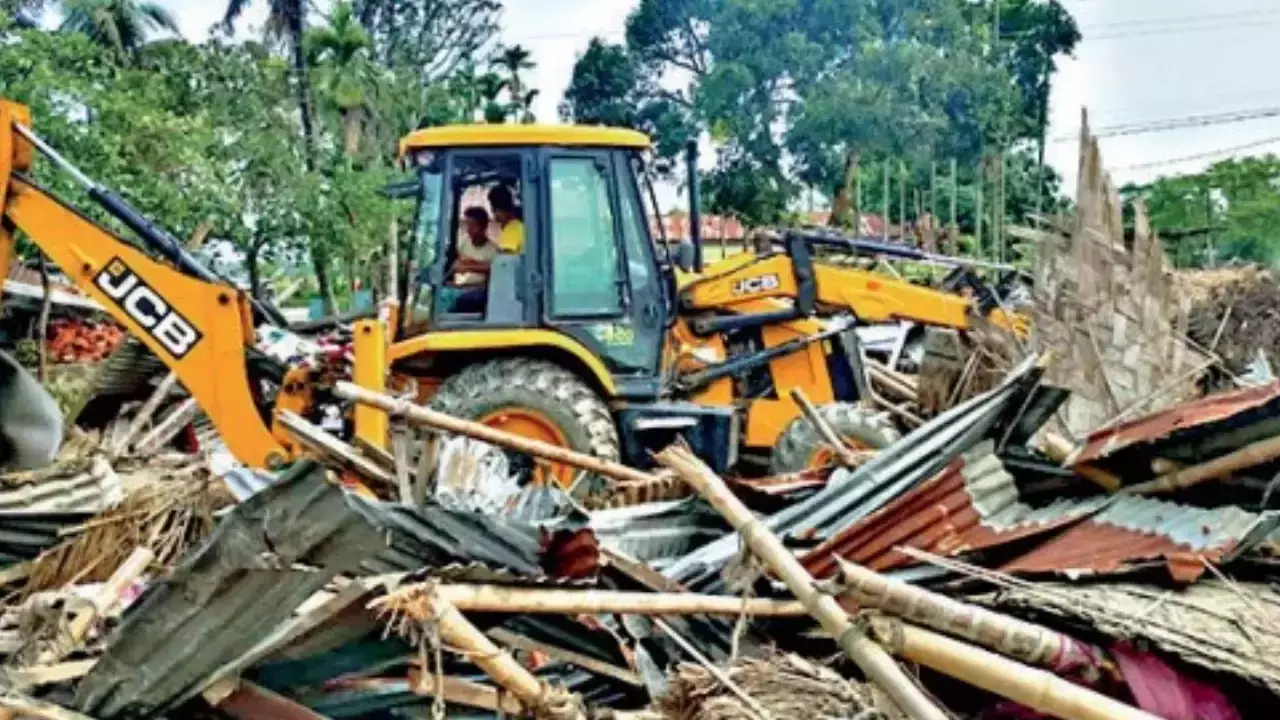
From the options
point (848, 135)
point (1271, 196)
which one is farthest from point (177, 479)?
point (1271, 196)

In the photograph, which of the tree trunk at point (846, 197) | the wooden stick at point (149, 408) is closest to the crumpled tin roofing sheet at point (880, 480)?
the wooden stick at point (149, 408)

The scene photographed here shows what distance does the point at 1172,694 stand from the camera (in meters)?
3.75

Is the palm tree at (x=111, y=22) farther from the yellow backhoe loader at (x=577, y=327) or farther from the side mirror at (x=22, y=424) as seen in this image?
the side mirror at (x=22, y=424)

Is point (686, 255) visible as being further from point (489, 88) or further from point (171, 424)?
point (489, 88)

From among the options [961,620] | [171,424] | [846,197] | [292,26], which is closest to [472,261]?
[171,424]

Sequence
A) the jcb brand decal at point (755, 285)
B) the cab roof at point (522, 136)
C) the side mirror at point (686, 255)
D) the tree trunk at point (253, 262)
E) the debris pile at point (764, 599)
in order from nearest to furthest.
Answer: the debris pile at point (764, 599) → the cab roof at point (522, 136) → the side mirror at point (686, 255) → the jcb brand decal at point (755, 285) → the tree trunk at point (253, 262)

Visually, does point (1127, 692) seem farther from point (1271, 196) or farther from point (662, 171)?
point (1271, 196)

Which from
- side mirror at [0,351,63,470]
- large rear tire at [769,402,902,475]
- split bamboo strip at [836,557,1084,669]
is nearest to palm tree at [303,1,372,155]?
large rear tire at [769,402,902,475]

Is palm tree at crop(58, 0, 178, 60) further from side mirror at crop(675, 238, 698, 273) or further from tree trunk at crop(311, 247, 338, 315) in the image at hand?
side mirror at crop(675, 238, 698, 273)

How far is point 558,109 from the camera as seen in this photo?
130 ft

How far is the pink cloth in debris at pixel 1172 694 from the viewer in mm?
3727

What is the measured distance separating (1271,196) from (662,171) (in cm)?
2862

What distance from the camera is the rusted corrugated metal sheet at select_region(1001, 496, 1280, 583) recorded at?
161 inches

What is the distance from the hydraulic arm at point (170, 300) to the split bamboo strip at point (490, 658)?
13.9 ft
